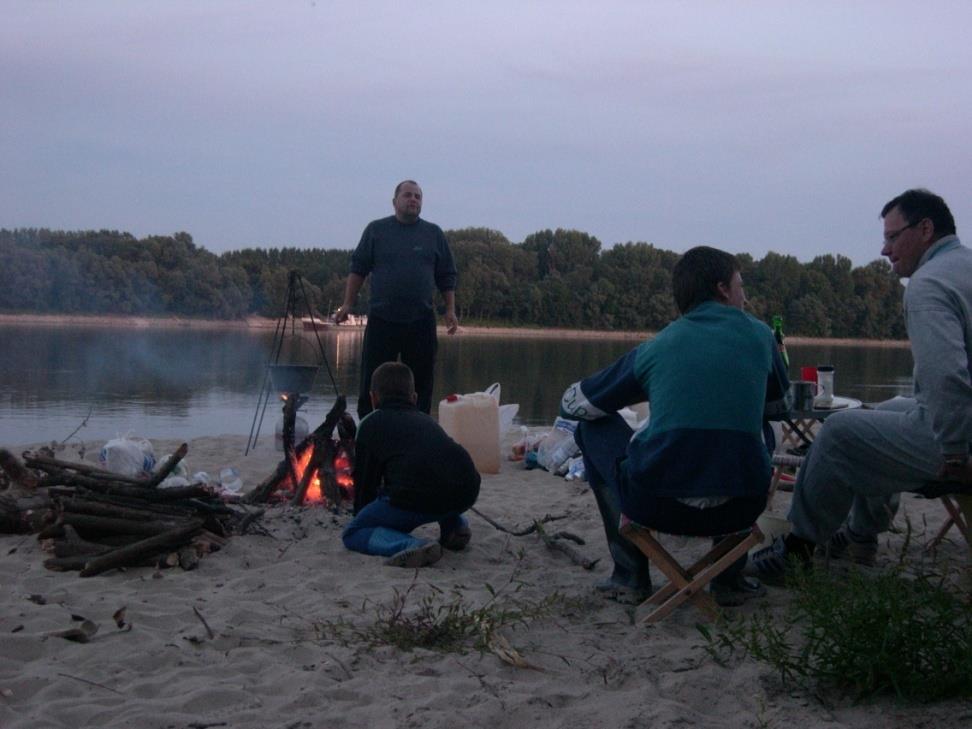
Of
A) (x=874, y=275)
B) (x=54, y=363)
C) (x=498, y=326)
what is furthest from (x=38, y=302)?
(x=874, y=275)

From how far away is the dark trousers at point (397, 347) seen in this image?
658 centimetres

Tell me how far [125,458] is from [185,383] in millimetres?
10895

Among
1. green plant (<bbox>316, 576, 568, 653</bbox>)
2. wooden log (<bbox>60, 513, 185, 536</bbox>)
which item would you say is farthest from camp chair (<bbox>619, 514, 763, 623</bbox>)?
wooden log (<bbox>60, 513, 185, 536</bbox>)

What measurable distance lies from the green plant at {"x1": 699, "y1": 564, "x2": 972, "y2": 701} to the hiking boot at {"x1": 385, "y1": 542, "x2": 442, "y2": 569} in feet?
5.95

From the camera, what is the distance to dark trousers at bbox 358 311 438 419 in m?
6.58

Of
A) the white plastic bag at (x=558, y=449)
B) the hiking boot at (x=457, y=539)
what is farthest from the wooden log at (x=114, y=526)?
the white plastic bag at (x=558, y=449)

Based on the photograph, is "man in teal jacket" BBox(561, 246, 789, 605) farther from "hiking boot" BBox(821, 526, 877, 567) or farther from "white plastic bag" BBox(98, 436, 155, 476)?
"white plastic bag" BBox(98, 436, 155, 476)

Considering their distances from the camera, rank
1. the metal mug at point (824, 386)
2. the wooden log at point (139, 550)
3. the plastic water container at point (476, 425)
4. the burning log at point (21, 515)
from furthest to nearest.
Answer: the plastic water container at point (476, 425) → the metal mug at point (824, 386) → the burning log at point (21, 515) → the wooden log at point (139, 550)

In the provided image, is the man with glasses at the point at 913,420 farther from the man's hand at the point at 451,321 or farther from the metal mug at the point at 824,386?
the man's hand at the point at 451,321

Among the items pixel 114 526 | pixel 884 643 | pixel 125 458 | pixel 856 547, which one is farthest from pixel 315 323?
pixel 884 643

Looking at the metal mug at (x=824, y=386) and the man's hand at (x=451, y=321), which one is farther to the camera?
the man's hand at (x=451, y=321)

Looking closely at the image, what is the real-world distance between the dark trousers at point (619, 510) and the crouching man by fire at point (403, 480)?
2.62ft

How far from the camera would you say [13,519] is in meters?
4.53

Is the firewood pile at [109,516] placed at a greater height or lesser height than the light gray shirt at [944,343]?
lesser
